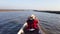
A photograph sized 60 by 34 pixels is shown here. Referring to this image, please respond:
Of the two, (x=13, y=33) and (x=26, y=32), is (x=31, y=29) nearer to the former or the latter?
(x=26, y=32)

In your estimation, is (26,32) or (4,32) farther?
(4,32)

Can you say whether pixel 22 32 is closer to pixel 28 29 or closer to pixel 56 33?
pixel 28 29

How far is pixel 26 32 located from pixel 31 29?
0.45m

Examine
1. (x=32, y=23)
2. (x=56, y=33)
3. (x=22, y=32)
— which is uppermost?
(x=32, y=23)

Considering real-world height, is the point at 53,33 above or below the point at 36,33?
below

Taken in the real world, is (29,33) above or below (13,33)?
above

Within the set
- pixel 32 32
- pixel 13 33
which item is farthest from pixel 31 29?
pixel 13 33

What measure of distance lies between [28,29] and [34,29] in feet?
1.42

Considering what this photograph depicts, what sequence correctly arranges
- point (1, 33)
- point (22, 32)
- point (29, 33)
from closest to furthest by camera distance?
point (29, 33) < point (22, 32) < point (1, 33)

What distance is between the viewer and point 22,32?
35.7ft

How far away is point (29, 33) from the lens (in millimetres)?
10102

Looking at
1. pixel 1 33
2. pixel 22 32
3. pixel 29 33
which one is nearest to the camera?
pixel 29 33

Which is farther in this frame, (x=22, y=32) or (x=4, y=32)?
(x=4, y=32)

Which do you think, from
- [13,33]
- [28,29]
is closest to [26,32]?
[28,29]
